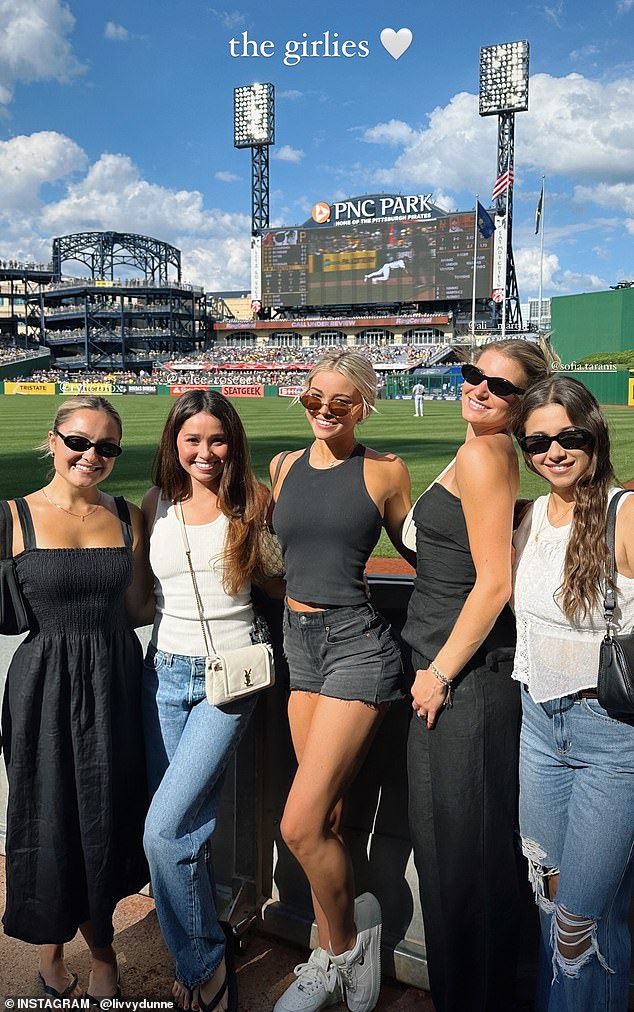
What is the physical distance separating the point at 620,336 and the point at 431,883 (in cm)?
6867

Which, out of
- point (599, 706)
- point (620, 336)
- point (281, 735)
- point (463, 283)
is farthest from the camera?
point (463, 283)

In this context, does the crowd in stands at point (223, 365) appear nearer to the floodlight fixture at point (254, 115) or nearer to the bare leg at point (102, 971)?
the floodlight fixture at point (254, 115)

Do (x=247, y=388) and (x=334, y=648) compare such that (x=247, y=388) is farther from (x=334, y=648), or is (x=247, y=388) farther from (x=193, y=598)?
(x=334, y=648)

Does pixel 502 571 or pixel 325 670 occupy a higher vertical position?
pixel 502 571

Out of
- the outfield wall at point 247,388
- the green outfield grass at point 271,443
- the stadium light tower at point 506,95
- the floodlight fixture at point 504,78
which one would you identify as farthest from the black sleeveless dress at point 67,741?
the floodlight fixture at point 504,78

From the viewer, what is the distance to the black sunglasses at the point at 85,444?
2809 millimetres

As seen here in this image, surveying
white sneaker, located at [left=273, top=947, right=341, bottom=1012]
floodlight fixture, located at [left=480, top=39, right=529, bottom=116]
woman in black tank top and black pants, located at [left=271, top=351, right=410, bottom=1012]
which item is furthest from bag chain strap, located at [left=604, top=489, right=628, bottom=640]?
floodlight fixture, located at [left=480, top=39, right=529, bottom=116]

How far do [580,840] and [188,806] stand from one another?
3.99 feet

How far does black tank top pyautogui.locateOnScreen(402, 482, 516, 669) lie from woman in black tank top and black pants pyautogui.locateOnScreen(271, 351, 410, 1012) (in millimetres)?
177

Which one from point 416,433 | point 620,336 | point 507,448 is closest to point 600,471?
point 507,448

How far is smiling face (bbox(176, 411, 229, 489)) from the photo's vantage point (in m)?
2.88

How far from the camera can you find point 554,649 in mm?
2279

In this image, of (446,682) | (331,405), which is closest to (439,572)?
(446,682)

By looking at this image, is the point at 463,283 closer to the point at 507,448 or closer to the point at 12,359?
the point at 12,359
